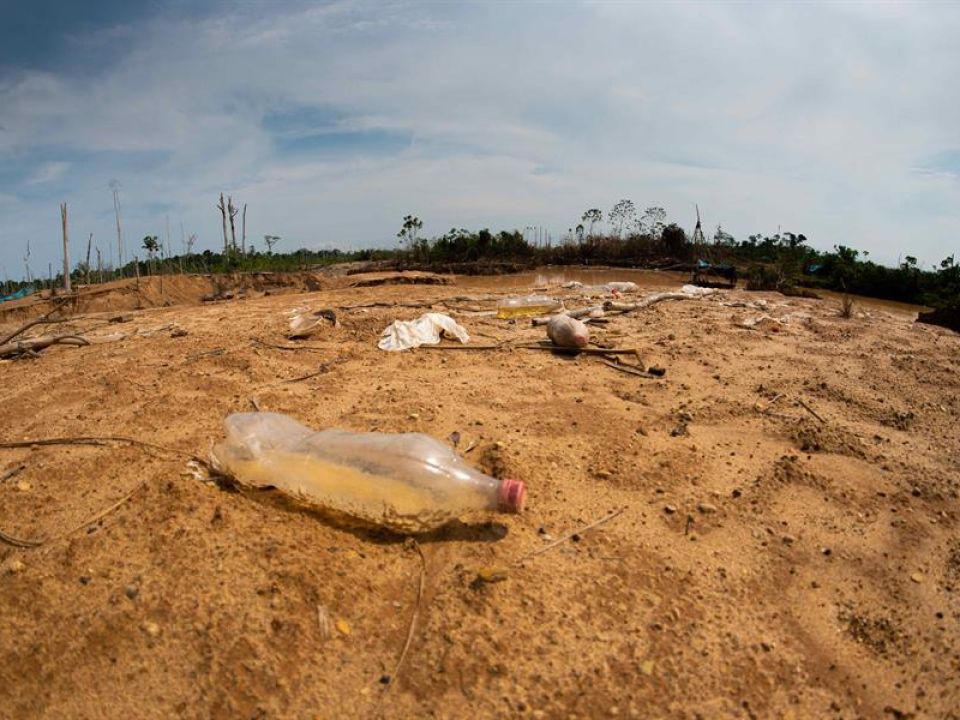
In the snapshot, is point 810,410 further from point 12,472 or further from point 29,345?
point 29,345

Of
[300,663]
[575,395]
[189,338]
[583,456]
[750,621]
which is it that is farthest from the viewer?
[189,338]

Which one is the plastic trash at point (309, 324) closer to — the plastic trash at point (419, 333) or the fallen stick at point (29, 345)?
the plastic trash at point (419, 333)

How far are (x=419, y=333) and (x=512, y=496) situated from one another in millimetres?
3436

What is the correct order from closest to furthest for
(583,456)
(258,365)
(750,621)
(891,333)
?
(750,621)
(583,456)
(258,365)
(891,333)

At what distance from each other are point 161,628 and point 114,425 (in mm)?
1883

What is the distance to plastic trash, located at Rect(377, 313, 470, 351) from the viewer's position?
500cm

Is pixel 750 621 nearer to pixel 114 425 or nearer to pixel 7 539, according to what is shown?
pixel 7 539

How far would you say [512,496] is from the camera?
183 centimetres

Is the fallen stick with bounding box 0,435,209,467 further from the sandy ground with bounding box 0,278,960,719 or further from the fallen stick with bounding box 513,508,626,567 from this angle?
the fallen stick with bounding box 513,508,626,567

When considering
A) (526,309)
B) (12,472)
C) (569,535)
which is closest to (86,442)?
(12,472)

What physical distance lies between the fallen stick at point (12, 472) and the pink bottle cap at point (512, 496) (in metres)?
2.18

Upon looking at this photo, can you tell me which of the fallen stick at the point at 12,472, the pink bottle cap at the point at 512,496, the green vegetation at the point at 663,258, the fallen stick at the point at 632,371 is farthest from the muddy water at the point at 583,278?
the pink bottle cap at the point at 512,496

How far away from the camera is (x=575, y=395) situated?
11.9ft

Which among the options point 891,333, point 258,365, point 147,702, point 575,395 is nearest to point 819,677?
point 147,702
